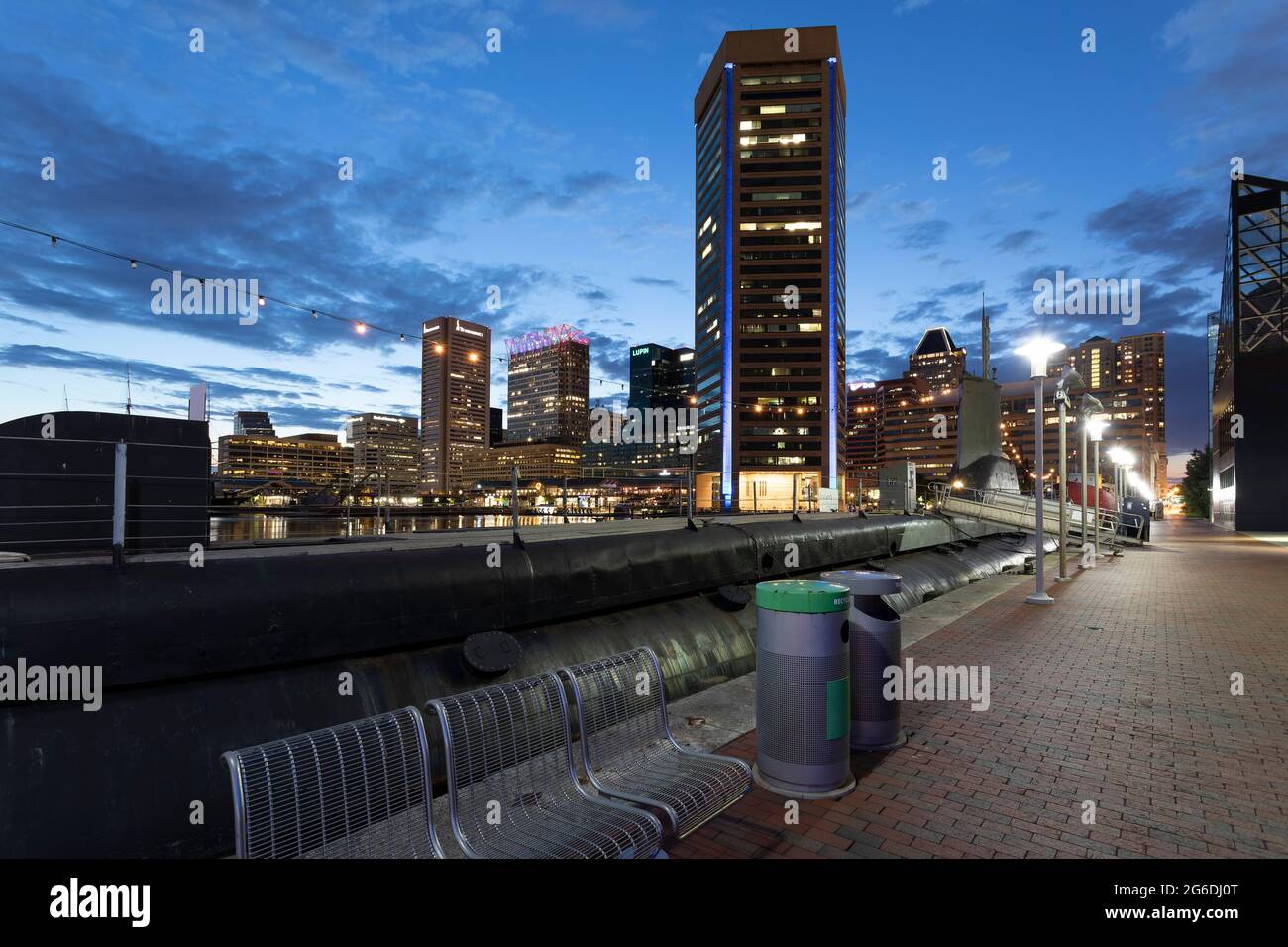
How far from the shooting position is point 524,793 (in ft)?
13.6

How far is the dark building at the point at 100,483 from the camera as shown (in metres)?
6.80

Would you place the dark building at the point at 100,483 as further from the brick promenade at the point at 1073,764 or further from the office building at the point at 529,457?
the office building at the point at 529,457

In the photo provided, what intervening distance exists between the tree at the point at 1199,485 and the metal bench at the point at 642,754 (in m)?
78.0

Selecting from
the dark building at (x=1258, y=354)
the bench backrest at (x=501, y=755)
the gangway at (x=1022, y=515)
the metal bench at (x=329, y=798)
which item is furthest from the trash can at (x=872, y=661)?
the dark building at (x=1258, y=354)

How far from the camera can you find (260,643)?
493 centimetres

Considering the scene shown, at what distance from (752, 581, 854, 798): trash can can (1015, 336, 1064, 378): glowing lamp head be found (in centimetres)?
1232

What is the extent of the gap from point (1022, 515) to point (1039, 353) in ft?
58.4

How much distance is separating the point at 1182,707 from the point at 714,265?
121 meters

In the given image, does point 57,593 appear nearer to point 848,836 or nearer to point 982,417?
point 848,836

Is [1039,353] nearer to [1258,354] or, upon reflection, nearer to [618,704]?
[618,704]

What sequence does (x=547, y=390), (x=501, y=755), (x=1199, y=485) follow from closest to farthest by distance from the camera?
(x=501, y=755), (x=1199, y=485), (x=547, y=390)

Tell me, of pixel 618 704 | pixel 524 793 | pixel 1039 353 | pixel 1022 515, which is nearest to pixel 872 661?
pixel 618 704

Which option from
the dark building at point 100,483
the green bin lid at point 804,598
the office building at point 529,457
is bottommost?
the green bin lid at point 804,598

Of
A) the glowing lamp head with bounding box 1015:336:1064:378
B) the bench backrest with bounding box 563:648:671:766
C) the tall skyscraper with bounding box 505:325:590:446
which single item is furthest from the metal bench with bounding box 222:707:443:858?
the tall skyscraper with bounding box 505:325:590:446
